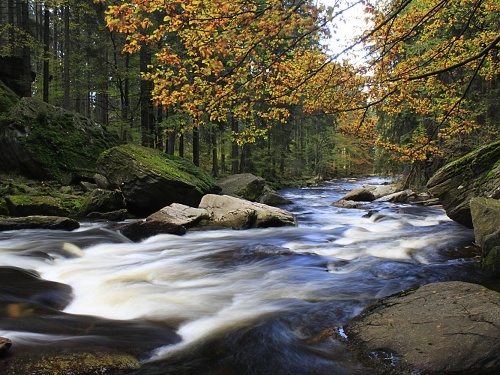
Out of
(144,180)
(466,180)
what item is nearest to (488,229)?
(466,180)

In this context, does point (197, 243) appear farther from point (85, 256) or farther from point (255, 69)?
point (255, 69)

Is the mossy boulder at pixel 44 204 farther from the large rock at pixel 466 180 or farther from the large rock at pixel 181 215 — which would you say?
the large rock at pixel 466 180

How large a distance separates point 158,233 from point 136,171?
253cm

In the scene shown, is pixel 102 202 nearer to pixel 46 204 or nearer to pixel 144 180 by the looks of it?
pixel 144 180

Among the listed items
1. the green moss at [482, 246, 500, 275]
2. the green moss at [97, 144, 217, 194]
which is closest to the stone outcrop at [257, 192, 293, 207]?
the green moss at [97, 144, 217, 194]

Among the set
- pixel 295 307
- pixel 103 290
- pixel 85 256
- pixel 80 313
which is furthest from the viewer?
pixel 85 256

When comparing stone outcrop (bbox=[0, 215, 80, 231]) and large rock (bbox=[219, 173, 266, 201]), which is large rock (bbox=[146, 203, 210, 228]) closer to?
stone outcrop (bbox=[0, 215, 80, 231])

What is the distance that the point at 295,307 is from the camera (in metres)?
4.86

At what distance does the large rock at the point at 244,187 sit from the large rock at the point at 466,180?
28.1 ft

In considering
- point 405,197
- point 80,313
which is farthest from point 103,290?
point 405,197

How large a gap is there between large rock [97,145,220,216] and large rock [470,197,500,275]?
25.4ft

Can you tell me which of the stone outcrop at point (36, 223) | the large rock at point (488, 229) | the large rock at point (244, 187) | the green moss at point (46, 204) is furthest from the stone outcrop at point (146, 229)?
the large rock at point (244, 187)

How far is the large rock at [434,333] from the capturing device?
3041 mm

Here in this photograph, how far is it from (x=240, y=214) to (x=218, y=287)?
15.4 feet
